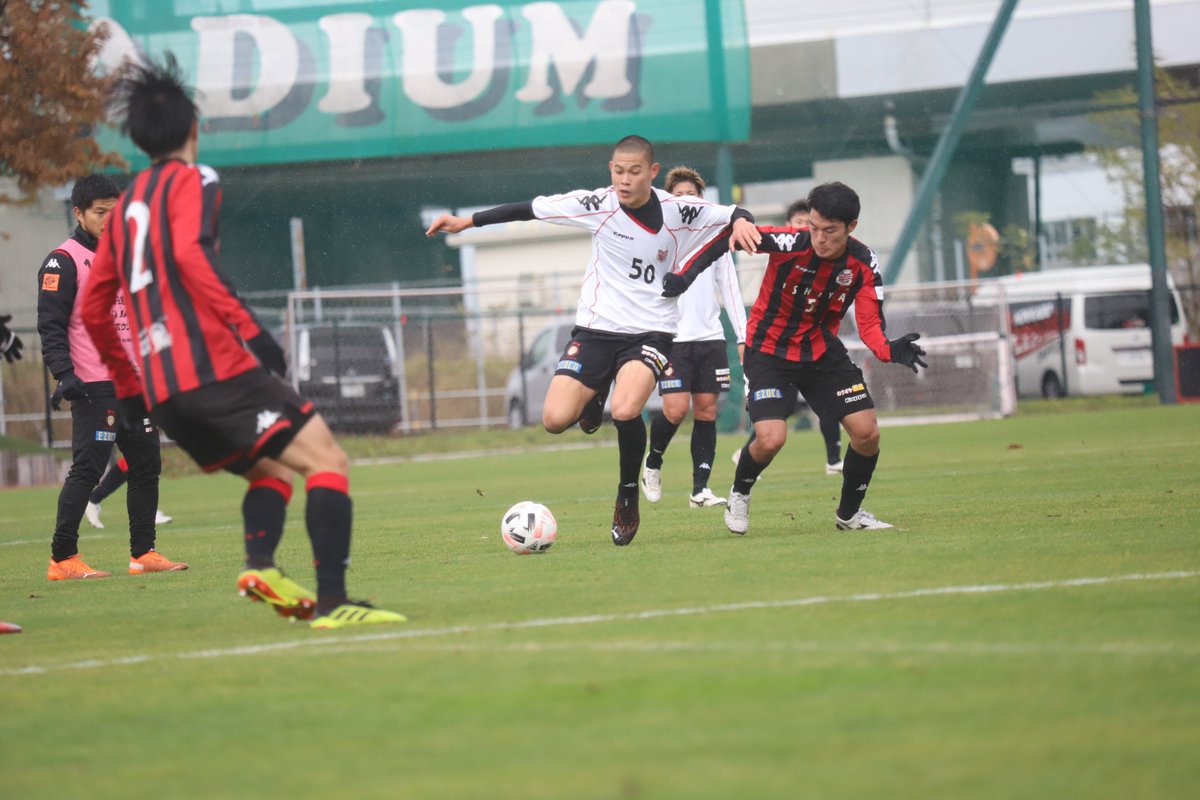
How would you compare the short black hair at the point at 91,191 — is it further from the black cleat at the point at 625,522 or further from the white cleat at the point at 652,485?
the white cleat at the point at 652,485

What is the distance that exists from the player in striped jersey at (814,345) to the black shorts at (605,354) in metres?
0.34

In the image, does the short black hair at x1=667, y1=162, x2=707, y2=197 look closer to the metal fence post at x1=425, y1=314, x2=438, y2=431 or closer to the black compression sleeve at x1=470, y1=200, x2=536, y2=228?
→ the black compression sleeve at x1=470, y1=200, x2=536, y2=228

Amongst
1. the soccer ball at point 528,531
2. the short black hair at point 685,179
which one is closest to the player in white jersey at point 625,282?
the soccer ball at point 528,531

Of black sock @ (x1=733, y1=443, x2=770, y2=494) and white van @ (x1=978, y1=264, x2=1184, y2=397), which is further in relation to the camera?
white van @ (x1=978, y1=264, x2=1184, y2=397)

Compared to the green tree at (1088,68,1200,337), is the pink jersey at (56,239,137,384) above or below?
below

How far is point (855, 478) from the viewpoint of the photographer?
815 centimetres

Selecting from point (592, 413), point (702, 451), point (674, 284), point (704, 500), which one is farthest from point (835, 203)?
point (702, 451)

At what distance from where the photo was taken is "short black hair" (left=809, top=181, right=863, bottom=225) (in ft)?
25.7

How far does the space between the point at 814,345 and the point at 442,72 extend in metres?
17.4

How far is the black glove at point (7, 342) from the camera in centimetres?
729

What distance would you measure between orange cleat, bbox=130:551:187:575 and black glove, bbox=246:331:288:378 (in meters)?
3.25

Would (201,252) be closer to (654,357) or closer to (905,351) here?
(654,357)

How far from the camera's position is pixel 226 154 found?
24.6 m

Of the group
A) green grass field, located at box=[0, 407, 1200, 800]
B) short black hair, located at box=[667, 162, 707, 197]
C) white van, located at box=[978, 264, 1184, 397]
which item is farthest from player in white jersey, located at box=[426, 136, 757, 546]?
white van, located at box=[978, 264, 1184, 397]
